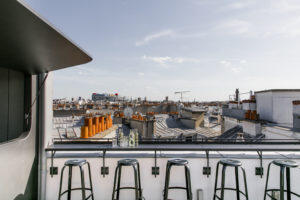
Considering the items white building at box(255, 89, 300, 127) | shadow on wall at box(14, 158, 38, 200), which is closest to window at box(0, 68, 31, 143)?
shadow on wall at box(14, 158, 38, 200)

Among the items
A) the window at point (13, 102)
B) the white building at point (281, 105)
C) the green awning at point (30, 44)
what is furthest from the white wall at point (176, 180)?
the white building at point (281, 105)

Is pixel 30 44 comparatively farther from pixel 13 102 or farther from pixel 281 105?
pixel 281 105

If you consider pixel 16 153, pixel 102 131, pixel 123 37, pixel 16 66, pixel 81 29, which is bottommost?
pixel 102 131

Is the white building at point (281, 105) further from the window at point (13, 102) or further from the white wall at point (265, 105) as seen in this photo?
the window at point (13, 102)

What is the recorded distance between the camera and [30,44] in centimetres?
140

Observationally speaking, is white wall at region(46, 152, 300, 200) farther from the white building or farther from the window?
the white building

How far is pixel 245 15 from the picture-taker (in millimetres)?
4238

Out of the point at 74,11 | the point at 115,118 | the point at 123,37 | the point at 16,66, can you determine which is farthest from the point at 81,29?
the point at 115,118

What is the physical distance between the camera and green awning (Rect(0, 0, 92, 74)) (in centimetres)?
93

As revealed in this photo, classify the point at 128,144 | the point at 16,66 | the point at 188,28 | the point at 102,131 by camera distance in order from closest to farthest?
the point at 16,66, the point at 128,144, the point at 188,28, the point at 102,131

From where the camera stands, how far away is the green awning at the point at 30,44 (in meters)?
0.93

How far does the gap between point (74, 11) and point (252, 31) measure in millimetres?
4746

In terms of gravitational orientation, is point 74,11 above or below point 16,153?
above

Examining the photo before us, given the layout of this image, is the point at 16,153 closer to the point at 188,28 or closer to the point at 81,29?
the point at 81,29
